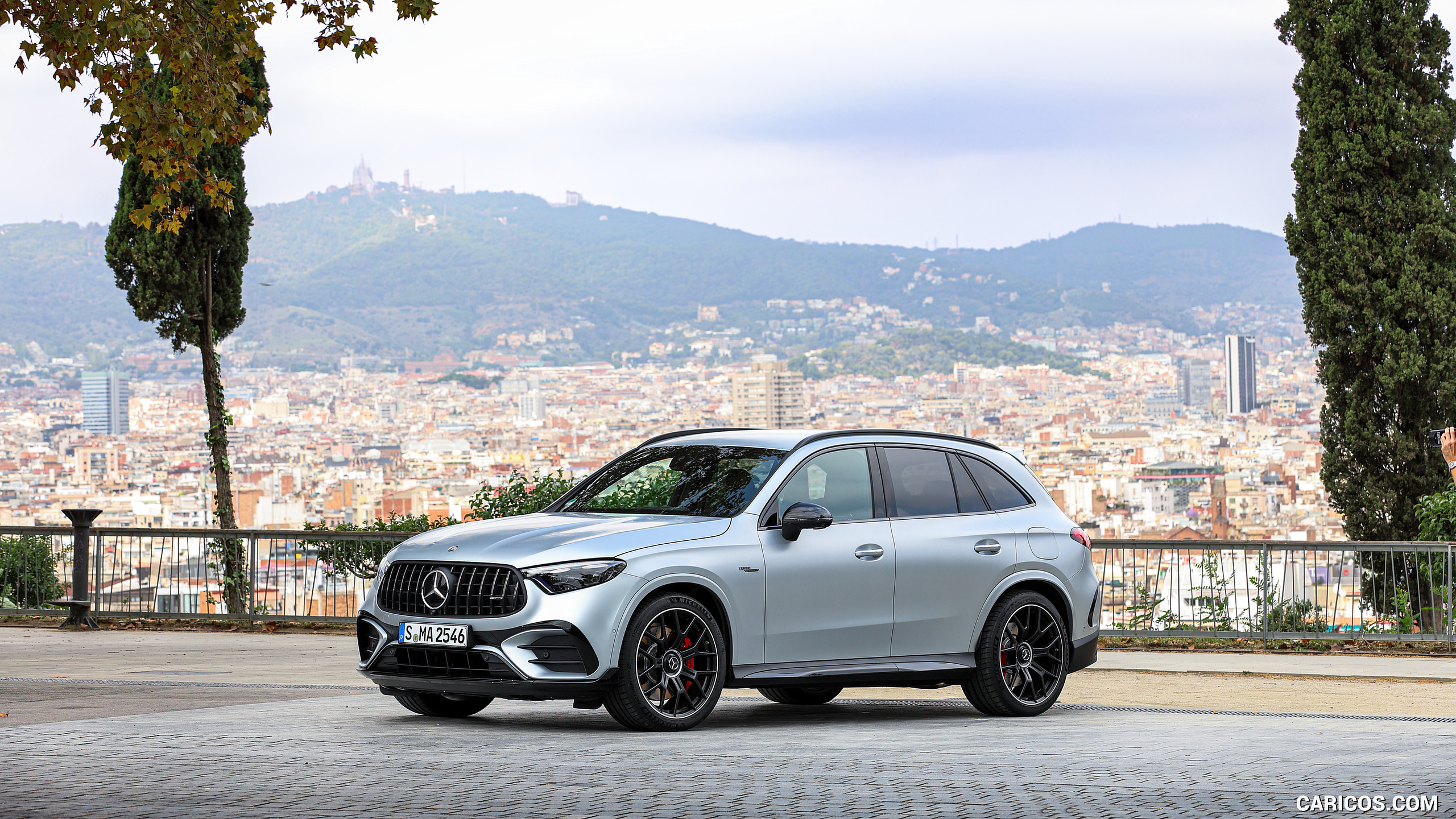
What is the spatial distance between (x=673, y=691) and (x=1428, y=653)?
1081 centimetres

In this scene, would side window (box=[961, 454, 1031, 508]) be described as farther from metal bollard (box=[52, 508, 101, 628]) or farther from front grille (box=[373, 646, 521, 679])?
metal bollard (box=[52, 508, 101, 628])

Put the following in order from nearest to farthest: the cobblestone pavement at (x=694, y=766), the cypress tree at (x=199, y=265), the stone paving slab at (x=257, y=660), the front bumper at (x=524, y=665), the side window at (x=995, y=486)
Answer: the cobblestone pavement at (x=694, y=766)
the front bumper at (x=524, y=665)
the side window at (x=995, y=486)
the stone paving slab at (x=257, y=660)
the cypress tree at (x=199, y=265)

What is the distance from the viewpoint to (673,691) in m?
8.66

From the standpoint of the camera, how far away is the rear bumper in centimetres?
1067

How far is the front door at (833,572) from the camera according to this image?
9227mm

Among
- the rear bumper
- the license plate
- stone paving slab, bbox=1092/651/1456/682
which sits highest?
the license plate

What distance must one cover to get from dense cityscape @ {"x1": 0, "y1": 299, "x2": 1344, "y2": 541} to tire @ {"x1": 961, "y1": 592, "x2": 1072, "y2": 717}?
4230 cm

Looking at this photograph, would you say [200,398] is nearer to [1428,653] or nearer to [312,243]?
[312,243]

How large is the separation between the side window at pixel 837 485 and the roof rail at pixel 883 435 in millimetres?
108

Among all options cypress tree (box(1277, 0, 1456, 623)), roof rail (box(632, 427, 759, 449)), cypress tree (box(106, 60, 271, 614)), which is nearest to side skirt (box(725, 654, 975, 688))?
roof rail (box(632, 427, 759, 449))

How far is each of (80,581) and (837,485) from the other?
37.6 feet

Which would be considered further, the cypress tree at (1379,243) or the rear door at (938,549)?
the cypress tree at (1379,243)

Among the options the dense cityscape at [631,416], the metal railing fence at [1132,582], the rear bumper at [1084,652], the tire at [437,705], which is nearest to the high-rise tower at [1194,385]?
the dense cityscape at [631,416]

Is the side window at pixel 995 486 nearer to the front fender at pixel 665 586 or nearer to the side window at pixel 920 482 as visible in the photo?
the side window at pixel 920 482
